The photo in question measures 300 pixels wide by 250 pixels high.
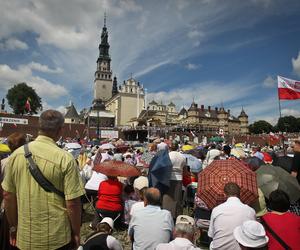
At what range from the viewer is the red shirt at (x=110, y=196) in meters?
6.27

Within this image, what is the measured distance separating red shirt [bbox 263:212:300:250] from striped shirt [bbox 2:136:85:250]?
2189 mm

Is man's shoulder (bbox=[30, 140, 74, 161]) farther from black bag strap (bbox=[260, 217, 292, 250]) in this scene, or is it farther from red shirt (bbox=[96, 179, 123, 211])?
red shirt (bbox=[96, 179, 123, 211])

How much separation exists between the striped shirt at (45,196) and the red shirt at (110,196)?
3722 mm

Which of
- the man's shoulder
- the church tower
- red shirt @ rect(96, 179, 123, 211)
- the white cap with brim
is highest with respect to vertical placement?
the church tower

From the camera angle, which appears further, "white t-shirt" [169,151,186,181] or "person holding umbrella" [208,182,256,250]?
"white t-shirt" [169,151,186,181]

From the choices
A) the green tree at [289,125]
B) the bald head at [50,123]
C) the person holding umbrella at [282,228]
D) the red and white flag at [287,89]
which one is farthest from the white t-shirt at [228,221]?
the green tree at [289,125]

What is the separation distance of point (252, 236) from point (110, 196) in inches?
164

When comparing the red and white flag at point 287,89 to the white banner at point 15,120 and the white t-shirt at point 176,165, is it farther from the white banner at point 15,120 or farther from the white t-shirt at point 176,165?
the white banner at point 15,120

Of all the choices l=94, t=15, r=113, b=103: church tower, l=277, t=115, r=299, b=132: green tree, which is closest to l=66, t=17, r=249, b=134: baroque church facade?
l=94, t=15, r=113, b=103: church tower

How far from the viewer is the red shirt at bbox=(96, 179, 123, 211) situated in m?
6.27

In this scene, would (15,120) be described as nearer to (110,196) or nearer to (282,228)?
(110,196)

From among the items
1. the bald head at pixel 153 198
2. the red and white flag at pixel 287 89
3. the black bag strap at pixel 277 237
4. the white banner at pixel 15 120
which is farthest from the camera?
the white banner at pixel 15 120

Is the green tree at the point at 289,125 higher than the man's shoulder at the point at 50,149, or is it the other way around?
the green tree at the point at 289,125

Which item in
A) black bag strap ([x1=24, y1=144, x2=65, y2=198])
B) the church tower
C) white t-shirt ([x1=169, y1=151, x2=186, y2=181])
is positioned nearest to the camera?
black bag strap ([x1=24, y1=144, x2=65, y2=198])
